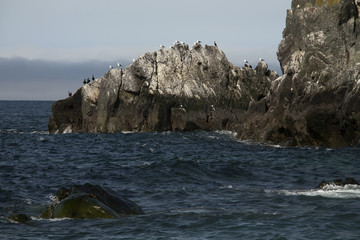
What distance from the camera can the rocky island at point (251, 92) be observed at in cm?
4369

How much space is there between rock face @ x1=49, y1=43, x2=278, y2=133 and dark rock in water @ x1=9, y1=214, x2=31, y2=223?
137 feet

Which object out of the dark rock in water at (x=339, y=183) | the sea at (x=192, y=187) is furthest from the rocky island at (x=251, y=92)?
the dark rock in water at (x=339, y=183)

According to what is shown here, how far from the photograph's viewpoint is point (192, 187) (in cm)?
2780

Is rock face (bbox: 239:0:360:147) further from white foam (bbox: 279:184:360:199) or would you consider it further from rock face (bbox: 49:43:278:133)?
white foam (bbox: 279:184:360:199)

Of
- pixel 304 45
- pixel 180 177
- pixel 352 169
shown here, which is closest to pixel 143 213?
pixel 180 177

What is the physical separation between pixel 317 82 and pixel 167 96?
21463mm

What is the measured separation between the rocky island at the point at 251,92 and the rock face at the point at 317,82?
8cm

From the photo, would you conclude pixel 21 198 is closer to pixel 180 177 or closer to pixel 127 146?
pixel 180 177

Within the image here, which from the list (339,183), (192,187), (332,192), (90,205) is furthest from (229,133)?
(90,205)

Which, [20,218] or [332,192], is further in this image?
[332,192]

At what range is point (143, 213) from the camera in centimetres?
2136

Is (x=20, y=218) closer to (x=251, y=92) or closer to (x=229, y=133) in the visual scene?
(x=229, y=133)

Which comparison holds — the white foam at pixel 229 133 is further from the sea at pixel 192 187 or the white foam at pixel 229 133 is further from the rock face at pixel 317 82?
the sea at pixel 192 187

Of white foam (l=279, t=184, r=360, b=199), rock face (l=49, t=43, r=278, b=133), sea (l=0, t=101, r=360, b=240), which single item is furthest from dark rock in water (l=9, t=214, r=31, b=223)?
rock face (l=49, t=43, r=278, b=133)
